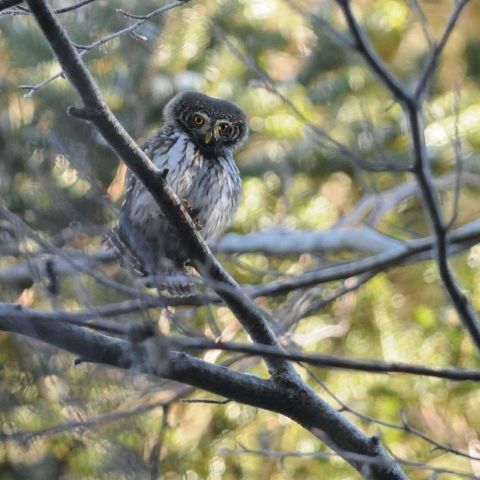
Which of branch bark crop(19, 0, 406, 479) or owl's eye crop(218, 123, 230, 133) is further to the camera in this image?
owl's eye crop(218, 123, 230, 133)

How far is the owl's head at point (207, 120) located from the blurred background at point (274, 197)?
30cm

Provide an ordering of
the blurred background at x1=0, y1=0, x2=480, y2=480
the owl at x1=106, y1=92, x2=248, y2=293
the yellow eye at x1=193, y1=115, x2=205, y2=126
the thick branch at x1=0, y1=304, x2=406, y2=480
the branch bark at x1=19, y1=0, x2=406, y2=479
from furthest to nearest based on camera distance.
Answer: the blurred background at x1=0, y1=0, x2=480, y2=480, the yellow eye at x1=193, y1=115, x2=205, y2=126, the owl at x1=106, y1=92, x2=248, y2=293, the branch bark at x1=19, y1=0, x2=406, y2=479, the thick branch at x1=0, y1=304, x2=406, y2=480

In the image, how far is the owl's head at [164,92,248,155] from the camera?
463 centimetres

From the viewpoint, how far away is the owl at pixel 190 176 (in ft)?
13.7

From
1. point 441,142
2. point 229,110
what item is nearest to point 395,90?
point 229,110

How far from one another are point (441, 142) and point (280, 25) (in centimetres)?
127

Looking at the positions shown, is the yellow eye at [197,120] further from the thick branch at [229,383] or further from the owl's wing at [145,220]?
the thick branch at [229,383]

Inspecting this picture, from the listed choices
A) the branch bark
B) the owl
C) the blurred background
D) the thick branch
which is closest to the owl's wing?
the owl

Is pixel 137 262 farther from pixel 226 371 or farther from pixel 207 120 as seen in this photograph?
pixel 226 371

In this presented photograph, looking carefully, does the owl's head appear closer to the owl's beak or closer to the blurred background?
the owl's beak

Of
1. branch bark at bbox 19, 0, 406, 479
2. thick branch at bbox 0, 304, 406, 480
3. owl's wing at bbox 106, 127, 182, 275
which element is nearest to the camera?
thick branch at bbox 0, 304, 406, 480

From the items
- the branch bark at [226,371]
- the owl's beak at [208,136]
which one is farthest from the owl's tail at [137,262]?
the owl's beak at [208,136]

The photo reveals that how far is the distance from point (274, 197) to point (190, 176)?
1.86 meters

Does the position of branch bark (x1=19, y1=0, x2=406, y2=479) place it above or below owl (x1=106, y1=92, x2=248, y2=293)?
below
